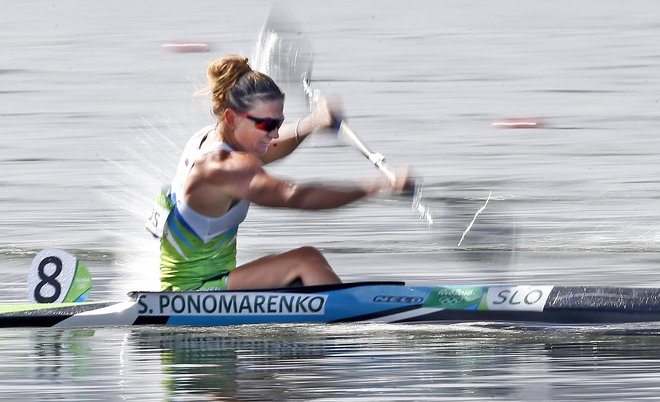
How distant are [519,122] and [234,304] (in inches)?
430

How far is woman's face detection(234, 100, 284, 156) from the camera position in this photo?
8.32 m

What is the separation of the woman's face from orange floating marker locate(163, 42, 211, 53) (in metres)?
18.1

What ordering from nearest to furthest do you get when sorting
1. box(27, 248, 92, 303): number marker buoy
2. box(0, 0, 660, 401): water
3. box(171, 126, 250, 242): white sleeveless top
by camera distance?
box(0, 0, 660, 401): water < box(171, 126, 250, 242): white sleeveless top < box(27, 248, 92, 303): number marker buoy

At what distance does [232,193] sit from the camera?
27.4ft

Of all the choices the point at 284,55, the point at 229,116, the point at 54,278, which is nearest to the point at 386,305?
the point at 229,116

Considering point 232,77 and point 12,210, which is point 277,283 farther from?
point 12,210

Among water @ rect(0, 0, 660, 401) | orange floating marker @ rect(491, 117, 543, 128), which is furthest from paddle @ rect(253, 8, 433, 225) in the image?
orange floating marker @ rect(491, 117, 543, 128)

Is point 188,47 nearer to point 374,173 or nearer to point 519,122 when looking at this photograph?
point 519,122

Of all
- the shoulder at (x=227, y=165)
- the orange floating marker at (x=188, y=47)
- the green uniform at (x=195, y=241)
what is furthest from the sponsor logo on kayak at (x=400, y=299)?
the orange floating marker at (x=188, y=47)

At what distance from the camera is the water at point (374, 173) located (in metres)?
7.42

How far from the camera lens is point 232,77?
329 inches

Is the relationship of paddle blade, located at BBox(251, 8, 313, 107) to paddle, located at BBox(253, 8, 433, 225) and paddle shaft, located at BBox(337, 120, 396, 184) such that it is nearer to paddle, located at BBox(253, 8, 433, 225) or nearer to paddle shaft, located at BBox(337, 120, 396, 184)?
paddle, located at BBox(253, 8, 433, 225)

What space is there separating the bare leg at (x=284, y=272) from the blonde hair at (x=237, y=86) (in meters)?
0.78

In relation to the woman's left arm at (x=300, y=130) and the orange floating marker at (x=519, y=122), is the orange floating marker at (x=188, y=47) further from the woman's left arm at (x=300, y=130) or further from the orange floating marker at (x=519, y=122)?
the woman's left arm at (x=300, y=130)
